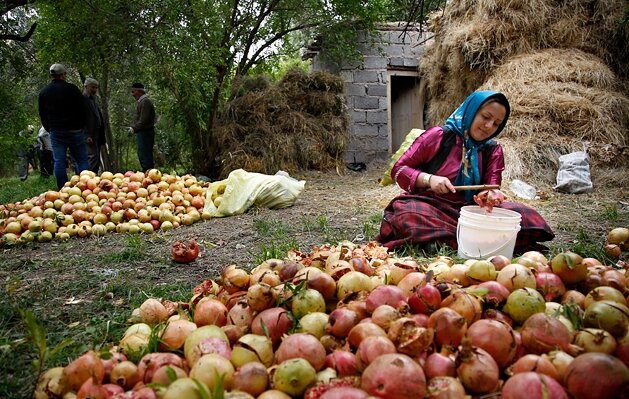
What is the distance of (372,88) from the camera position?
1062cm

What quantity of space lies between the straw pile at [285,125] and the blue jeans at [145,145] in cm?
142

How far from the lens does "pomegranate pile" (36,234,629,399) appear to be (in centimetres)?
114

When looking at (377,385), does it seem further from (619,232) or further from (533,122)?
(533,122)

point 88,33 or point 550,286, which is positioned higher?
point 88,33

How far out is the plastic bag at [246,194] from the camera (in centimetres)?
550

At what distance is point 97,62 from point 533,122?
7710 mm

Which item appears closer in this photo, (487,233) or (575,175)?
(487,233)

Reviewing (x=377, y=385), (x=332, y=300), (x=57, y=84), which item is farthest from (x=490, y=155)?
(x=57, y=84)

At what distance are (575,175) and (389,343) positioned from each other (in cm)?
600

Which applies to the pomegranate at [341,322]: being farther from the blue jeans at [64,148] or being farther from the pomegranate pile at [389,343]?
→ the blue jeans at [64,148]

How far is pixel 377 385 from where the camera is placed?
113 cm

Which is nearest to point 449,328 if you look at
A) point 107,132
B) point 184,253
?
point 184,253

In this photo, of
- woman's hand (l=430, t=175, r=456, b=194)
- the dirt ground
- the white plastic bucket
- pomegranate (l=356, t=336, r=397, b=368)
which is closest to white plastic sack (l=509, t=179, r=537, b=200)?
the dirt ground

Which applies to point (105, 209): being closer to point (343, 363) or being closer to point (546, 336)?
point (343, 363)
